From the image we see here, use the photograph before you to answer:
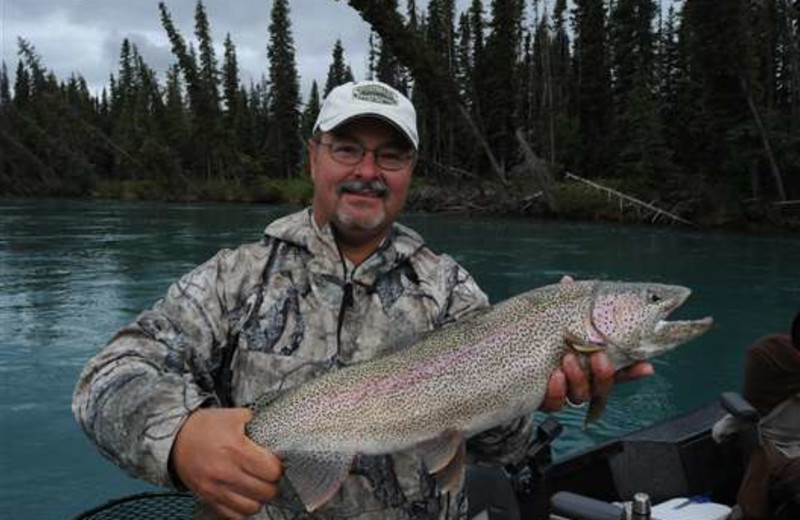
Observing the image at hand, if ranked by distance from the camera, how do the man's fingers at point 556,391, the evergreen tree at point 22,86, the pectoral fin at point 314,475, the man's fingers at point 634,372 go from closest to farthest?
the pectoral fin at point 314,475
the man's fingers at point 556,391
the man's fingers at point 634,372
the evergreen tree at point 22,86

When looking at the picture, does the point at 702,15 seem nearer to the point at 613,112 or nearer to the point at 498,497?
the point at 613,112

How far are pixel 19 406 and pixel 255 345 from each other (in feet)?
27.7

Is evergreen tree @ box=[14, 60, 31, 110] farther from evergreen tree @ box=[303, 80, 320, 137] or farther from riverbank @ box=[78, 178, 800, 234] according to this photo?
riverbank @ box=[78, 178, 800, 234]

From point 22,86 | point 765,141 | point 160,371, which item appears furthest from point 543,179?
point 22,86

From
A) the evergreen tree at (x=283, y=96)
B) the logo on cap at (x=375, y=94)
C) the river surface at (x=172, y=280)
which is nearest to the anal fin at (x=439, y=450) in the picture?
the logo on cap at (x=375, y=94)

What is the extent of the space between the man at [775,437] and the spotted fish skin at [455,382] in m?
1.73

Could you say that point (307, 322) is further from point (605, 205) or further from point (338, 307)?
point (605, 205)

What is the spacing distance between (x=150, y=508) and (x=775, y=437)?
3.26 metres

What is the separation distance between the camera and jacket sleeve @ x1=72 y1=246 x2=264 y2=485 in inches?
71.6

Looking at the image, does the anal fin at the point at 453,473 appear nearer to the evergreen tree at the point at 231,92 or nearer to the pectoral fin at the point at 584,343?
the pectoral fin at the point at 584,343

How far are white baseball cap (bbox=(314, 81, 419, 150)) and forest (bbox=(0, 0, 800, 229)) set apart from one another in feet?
85.2

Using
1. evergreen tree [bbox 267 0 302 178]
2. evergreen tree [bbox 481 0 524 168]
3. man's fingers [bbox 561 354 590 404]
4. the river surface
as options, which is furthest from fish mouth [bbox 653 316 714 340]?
evergreen tree [bbox 267 0 302 178]

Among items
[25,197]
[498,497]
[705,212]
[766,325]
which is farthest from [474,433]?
[25,197]

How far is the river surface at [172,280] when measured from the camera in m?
8.13
